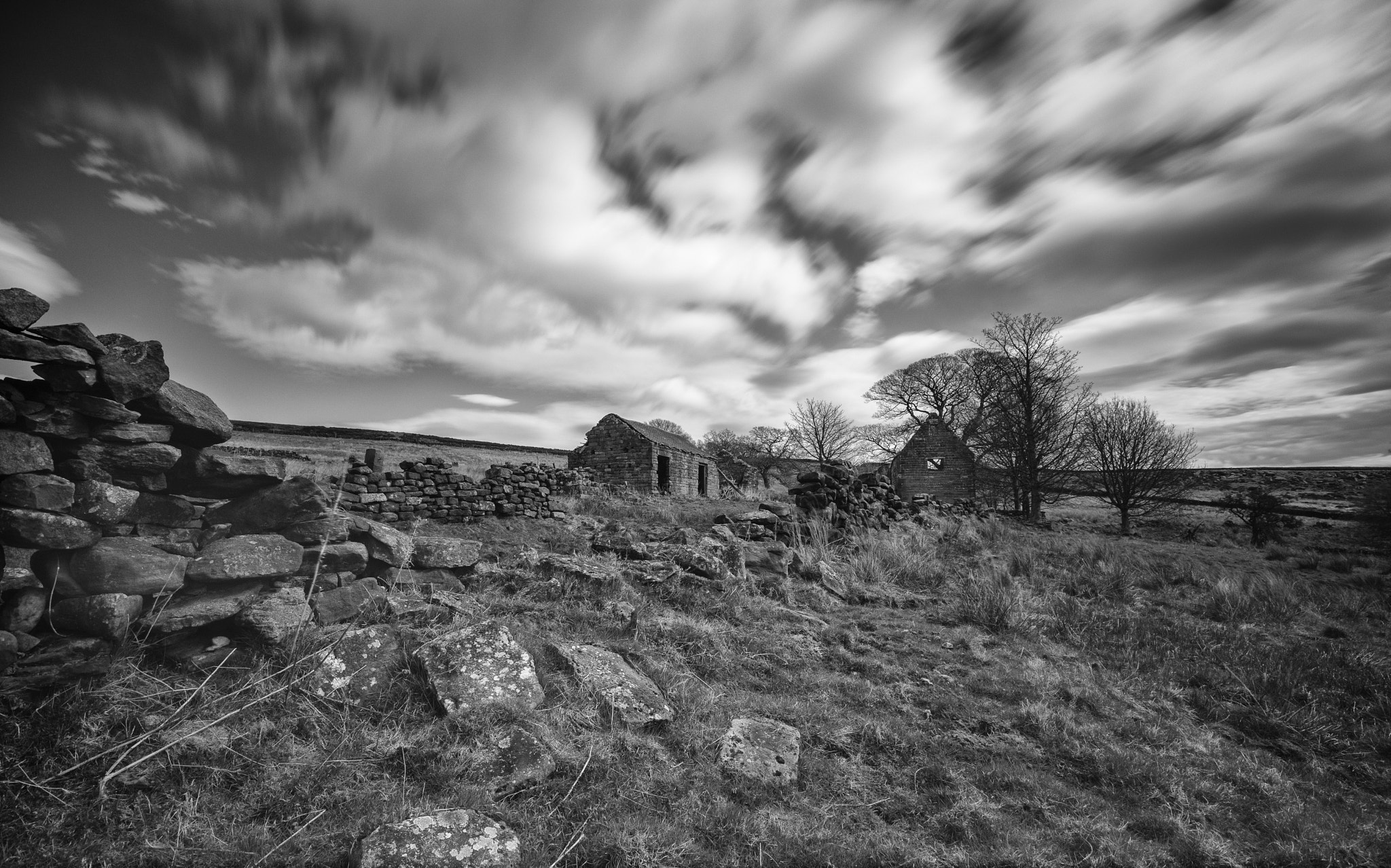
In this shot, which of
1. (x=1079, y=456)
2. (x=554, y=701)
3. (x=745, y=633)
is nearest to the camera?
(x=554, y=701)

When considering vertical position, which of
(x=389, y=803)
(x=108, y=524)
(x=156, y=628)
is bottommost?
(x=389, y=803)

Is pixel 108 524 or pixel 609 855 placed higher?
pixel 108 524

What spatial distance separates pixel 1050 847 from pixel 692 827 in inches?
82.0

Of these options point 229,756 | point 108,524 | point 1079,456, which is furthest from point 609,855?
point 1079,456

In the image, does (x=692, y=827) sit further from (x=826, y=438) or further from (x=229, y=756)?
(x=826, y=438)

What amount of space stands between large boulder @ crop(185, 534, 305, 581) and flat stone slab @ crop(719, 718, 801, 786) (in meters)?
3.73

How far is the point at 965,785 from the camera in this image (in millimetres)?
3627

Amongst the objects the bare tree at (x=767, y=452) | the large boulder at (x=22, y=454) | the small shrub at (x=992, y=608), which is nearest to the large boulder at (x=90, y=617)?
the large boulder at (x=22, y=454)

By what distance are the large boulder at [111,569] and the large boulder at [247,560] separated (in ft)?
0.49

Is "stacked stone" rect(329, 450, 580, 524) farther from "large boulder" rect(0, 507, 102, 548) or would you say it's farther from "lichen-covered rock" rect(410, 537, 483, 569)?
"large boulder" rect(0, 507, 102, 548)

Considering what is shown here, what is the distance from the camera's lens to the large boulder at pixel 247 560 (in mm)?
→ 3869

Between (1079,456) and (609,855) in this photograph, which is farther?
(1079,456)

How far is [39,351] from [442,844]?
3.96 metres

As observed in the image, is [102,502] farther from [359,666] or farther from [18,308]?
[359,666]
